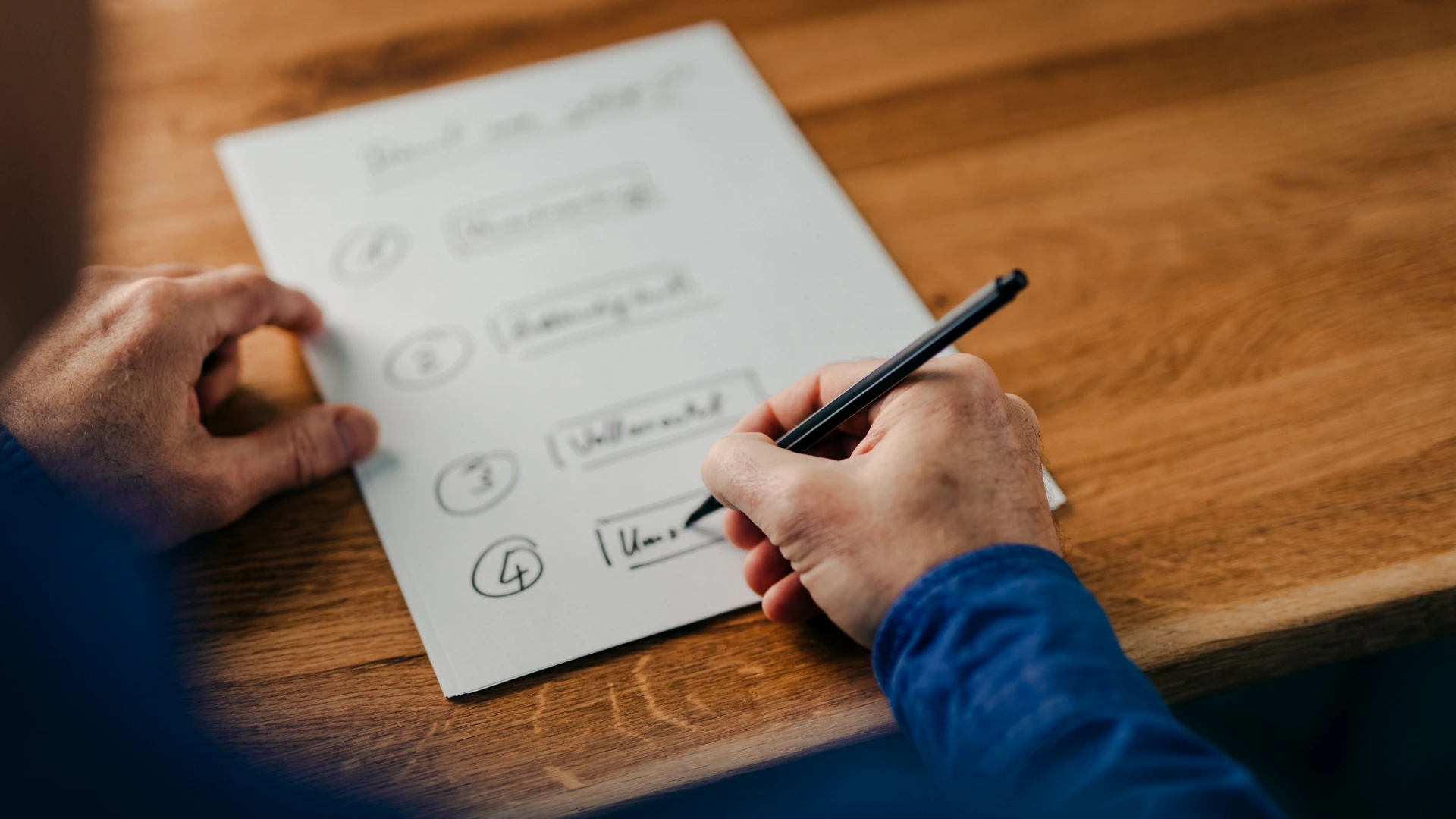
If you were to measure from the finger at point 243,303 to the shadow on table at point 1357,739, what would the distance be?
0.88m

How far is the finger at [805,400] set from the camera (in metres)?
0.48

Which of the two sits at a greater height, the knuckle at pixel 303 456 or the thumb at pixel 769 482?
the thumb at pixel 769 482

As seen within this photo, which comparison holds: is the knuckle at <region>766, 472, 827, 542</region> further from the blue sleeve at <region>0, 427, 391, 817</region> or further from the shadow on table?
the shadow on table

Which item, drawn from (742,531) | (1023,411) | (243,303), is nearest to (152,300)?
(243,303)

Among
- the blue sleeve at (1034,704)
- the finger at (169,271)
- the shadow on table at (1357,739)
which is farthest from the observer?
the shadow on table at (1357,739)

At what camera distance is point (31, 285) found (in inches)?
11.2

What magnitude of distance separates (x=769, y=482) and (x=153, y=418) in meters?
0.31

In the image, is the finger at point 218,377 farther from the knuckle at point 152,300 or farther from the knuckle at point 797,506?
the knuckle at point 797,506

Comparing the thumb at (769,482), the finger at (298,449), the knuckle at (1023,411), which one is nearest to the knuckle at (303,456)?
the finger at (298,449)

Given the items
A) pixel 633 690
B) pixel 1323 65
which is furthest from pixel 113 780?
pixel 1323 65

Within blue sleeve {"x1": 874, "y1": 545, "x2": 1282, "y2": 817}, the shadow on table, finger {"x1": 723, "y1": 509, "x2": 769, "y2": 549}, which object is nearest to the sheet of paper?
finger {"x1": 723, "y1": 509, "x2": 769, "y2": 549}

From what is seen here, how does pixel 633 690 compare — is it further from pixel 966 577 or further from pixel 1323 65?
pixel 1323 65

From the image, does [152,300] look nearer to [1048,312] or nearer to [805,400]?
[805,400]

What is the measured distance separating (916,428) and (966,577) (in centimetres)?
7
